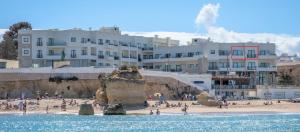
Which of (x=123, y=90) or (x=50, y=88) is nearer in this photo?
(x=123, y=90)

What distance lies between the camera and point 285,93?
3898 inches

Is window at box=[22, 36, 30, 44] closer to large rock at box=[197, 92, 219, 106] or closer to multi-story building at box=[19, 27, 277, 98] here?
multi-story building at box=[19, 27, 277, 98]

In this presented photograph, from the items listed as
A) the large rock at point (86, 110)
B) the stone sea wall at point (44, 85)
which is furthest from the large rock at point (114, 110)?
the stone sea wall at point (44, 85)

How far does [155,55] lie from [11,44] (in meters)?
25.9

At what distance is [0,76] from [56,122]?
29.0 metres

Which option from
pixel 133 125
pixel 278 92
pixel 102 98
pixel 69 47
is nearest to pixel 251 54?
pixel 278 92

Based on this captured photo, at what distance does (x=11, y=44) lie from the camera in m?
122

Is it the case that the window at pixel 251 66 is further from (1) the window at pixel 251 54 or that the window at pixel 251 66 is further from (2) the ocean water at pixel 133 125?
(2) the ocean water at pixel 133 125

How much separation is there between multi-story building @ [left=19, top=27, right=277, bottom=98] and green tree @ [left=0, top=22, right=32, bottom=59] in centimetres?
1785

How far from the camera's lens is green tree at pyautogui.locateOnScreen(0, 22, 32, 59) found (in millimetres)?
121375

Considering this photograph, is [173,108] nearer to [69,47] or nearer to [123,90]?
[123,90]

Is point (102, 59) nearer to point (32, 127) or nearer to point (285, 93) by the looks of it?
point (285, 93)

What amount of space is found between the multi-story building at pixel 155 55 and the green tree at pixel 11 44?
1785 centimetres

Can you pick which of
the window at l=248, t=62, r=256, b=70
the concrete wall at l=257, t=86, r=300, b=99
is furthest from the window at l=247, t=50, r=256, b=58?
the concrete wall at l=257, t=86, r=300, b=99
